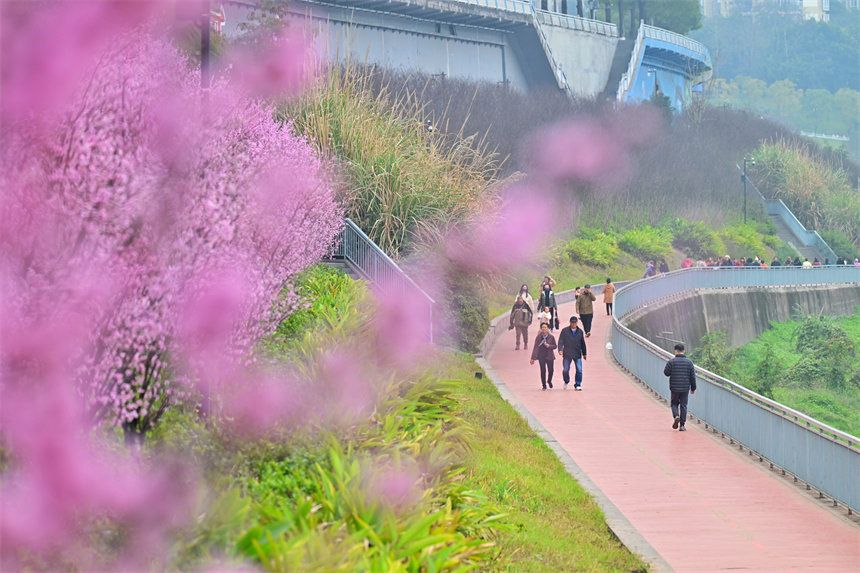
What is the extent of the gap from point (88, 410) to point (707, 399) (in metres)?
12.6

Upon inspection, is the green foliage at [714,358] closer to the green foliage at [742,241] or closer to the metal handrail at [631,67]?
the green foliage at [742,241]

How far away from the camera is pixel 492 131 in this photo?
195ft

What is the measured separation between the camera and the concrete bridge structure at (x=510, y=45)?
198ft

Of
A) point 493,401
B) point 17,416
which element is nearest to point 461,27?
point 493,401

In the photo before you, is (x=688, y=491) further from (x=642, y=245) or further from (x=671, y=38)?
(x=671, y=38)

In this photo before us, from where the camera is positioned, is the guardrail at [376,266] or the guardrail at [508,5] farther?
the guardrail at [508,5]

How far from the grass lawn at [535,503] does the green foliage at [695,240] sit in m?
51.3

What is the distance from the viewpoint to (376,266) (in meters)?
24.7

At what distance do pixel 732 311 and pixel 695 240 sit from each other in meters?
17.2

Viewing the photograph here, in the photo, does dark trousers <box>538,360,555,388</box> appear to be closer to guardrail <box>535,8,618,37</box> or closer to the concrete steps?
guardrail <box>535,8,618,37</box>

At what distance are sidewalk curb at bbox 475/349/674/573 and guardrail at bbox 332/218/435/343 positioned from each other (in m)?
4.67

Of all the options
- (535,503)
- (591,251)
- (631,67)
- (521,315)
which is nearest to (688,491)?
(535,503)

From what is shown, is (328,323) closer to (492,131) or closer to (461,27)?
(492,131)

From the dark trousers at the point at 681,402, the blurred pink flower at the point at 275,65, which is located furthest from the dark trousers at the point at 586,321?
the dark trousers at the point at 681,402
